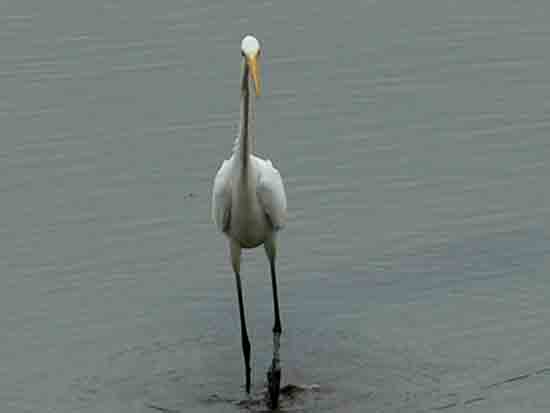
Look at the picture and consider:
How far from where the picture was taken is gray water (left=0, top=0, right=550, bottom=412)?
1151 cm

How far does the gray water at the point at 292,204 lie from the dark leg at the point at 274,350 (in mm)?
128

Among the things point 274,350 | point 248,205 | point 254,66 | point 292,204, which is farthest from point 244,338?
point 292,204

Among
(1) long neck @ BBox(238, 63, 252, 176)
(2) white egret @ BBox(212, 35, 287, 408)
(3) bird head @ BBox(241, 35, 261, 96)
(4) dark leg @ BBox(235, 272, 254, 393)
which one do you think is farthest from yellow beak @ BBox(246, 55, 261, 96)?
(4) dark leg @ BBox(235, 272, 254, 393)

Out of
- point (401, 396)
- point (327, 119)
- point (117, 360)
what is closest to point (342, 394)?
point (401, 396)

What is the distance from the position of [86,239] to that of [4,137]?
2481mm

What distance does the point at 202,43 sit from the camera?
1775cm

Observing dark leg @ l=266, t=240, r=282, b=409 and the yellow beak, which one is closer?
the yellow beak

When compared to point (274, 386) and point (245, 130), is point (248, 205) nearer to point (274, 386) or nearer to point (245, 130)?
point (245, 130)

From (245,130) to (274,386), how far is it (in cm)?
192

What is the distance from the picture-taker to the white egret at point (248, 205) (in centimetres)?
1090

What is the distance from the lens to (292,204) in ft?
46.7

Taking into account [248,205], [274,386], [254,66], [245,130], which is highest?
[254,66]

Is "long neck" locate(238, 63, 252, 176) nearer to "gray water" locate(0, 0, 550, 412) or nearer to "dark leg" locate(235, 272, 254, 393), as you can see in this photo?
"dark leg" locate(235, 272, 254, 393)

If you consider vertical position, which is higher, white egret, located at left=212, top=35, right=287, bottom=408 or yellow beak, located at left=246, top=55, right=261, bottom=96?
yellow beak, located at left=246, top=55, right=261, bottom=96
